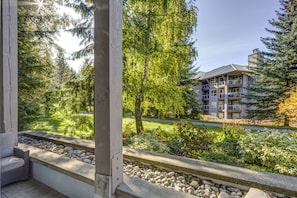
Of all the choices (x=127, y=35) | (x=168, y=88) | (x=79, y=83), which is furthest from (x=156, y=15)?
(x=79, y=83)

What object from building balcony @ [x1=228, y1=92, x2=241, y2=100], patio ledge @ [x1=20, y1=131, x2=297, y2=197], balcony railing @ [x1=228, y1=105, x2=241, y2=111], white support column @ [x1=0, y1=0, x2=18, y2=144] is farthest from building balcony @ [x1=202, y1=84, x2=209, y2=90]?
white support column @ [x1=0, y1=0, x2=18, y2=144]

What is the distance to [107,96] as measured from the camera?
4.38ft

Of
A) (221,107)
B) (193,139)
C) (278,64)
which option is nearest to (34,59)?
(193,139)

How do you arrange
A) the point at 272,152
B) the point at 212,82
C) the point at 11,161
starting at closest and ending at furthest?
the point at 11,161 → the point at 272,152 → the point at 212,82

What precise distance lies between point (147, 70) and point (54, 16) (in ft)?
12.0

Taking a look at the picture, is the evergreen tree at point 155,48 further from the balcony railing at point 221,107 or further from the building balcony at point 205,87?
the building balcony at point 205,87

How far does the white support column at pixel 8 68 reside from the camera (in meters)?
2.37

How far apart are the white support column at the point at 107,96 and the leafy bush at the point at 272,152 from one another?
2509 mm

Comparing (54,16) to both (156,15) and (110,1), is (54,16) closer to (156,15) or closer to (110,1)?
(156,15)

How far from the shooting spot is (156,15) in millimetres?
5305

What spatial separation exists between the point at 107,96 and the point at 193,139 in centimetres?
294

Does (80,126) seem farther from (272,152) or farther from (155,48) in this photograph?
(272,152)

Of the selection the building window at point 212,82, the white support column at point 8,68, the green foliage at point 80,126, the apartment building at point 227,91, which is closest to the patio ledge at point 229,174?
the white support column at point 8,68

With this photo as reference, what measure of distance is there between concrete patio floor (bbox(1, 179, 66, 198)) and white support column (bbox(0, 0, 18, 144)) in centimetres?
76
